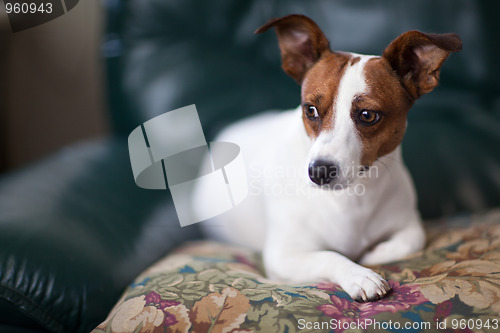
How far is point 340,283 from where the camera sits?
1033 mm

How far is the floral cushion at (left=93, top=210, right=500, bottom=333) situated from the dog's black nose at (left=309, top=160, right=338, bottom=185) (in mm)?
260

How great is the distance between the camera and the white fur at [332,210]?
109cm

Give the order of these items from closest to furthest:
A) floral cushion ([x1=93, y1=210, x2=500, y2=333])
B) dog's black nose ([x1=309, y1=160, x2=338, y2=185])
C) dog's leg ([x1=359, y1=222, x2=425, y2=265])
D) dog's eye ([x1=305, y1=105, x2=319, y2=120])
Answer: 1. floral cushion ([x1=93, y1=210, x2=500, y2=333])
2. dog's black nose ([x1=309, y1=160, x2=338, y2=185])
3. dog's eye ([x1=305, y1=105, x2=319, y2=120])
4. dog's leg ([x1=359, y1=222, x2=425, y2=265])

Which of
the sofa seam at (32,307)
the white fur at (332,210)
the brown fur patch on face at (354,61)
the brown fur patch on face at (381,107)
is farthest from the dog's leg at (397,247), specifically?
the sofa seam at (32,307)

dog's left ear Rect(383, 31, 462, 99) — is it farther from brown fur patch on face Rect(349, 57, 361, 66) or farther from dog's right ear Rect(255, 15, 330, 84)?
dog's right ear Rect(255, 15, 330, 84)

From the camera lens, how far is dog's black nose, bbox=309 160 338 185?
1.01m

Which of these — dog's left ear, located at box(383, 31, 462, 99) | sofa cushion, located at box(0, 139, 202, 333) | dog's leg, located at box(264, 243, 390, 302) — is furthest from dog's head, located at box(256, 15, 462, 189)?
sofa cushion, located at box(0, 139, 202, 333)

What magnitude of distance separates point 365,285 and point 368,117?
41 cm

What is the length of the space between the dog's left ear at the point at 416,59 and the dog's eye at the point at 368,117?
156 millimetres

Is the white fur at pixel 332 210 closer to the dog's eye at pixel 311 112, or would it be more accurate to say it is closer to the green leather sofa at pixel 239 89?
the dog's eye at pixel 311 112

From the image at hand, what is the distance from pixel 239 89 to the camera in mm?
2018

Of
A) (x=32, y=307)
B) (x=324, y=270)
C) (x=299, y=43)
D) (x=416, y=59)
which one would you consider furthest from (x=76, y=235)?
(x=416, y=59)

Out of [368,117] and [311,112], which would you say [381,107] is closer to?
[368,117]

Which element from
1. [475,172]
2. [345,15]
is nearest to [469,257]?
[475,172]
